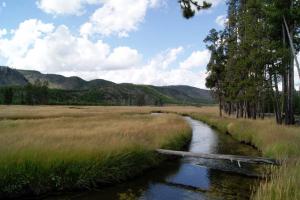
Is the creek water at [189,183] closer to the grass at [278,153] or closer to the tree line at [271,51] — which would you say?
the grass at [278,153]

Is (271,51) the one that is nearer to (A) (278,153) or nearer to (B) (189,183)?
(A) (278,153)

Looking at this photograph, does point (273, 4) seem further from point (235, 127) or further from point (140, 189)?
point (140, 189)

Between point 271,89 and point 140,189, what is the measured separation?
A: 86.9ft

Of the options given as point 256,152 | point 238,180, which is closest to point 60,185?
point 238,180

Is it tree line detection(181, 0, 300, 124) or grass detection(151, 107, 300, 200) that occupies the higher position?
tree line detection(181, 0, 300, 124)

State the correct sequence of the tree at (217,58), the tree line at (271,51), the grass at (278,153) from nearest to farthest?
1. the grass at (278,153)
2. the tree line at (271,51)
3. the tree at (217,58)

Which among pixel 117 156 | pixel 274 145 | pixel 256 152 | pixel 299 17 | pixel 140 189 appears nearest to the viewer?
pixel 140 189

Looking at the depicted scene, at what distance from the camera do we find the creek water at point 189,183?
1335cm

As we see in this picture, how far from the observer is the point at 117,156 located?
1588 centimetres

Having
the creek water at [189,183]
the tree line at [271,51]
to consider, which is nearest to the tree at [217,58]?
the tree line at [271,51]

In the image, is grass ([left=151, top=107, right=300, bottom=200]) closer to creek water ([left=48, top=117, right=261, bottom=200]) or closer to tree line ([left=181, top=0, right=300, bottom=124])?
creek water ([left=48, top=117, right=261, bottom=200])

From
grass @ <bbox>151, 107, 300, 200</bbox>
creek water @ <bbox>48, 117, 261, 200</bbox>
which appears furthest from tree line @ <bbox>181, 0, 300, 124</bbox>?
creek water @ <bbox>48, 117, 261, 200</bbox>

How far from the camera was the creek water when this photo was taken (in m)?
13.4

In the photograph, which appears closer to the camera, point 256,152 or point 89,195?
point 89,195
